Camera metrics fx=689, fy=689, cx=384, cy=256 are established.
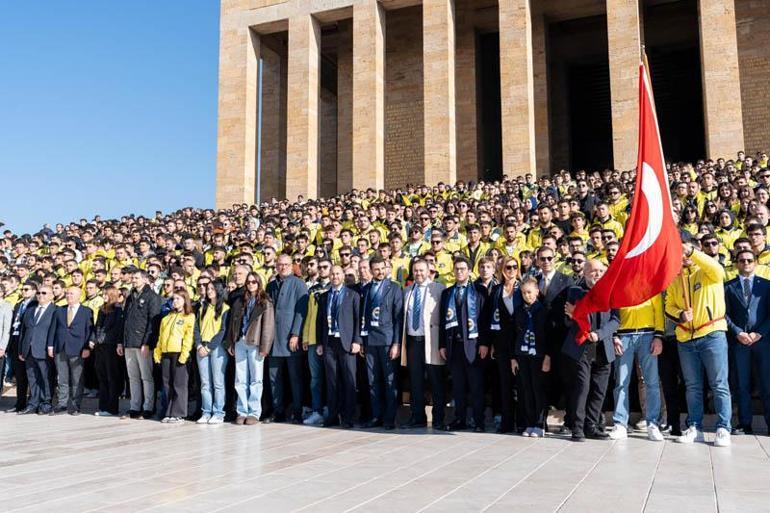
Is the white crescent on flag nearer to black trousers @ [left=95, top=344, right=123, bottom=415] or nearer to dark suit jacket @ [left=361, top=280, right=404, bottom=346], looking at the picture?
dark suit jacket @ [left=361, top=280, right=404, bottom=346]

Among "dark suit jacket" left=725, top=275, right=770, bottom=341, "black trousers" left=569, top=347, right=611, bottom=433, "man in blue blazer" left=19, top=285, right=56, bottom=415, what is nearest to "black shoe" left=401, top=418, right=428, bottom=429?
"black trousers" left=569, top=347, right=611, bottom=433

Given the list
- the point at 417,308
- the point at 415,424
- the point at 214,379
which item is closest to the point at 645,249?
the point at 417,308

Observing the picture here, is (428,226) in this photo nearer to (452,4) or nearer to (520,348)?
(520,348)

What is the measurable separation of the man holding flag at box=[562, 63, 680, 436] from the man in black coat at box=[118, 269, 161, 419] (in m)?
5.88

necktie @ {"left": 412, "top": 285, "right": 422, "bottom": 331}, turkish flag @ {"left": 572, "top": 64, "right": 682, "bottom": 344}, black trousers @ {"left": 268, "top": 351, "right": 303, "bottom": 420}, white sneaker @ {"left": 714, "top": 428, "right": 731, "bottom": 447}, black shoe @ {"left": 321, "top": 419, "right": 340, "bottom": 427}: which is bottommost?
black shoe @ {"left": 321, "top": 419, "right": 340, "bottom": 427}

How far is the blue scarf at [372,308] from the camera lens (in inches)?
333

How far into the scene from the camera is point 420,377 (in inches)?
330

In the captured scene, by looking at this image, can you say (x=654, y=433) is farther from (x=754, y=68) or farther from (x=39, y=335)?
(x=754, y=68)

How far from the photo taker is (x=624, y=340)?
24.0 feet

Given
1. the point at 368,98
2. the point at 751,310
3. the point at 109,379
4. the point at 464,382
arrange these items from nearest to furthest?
the point at 751,310 → the point at 464,382 → the point at 109,379 → the point at 368,98

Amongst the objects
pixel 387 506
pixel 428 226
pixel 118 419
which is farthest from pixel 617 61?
pixel 387 506

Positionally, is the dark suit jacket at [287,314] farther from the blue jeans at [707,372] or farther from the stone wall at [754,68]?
the stone wall at [754,68]

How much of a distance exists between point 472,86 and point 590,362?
891 inches

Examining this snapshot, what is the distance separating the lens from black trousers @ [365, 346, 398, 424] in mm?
8281
